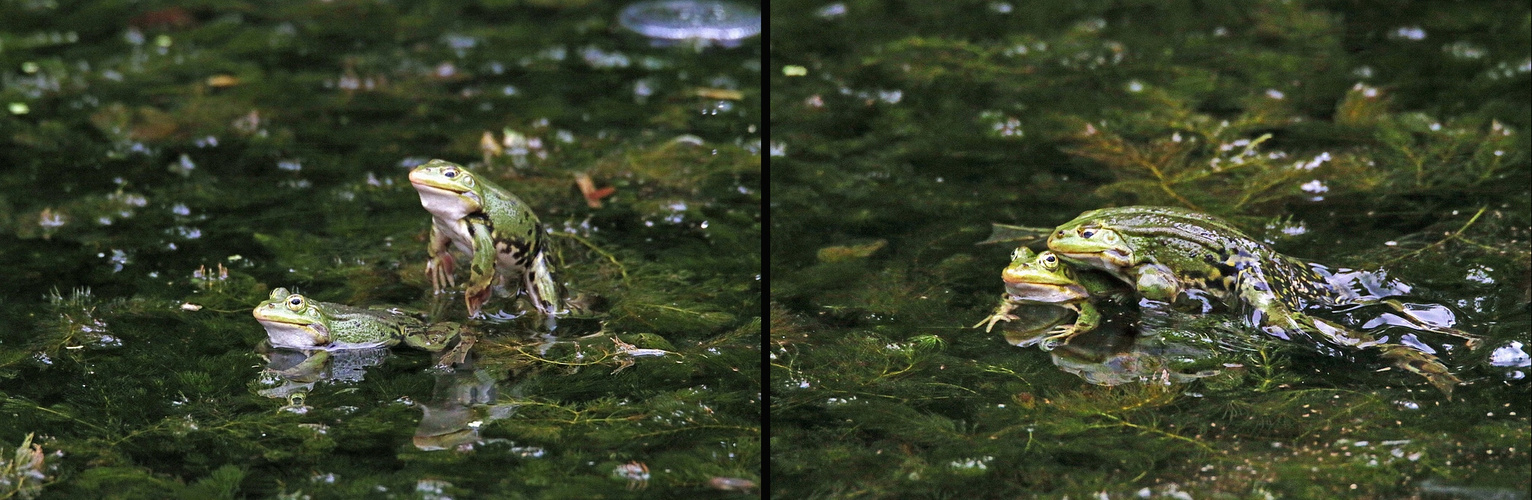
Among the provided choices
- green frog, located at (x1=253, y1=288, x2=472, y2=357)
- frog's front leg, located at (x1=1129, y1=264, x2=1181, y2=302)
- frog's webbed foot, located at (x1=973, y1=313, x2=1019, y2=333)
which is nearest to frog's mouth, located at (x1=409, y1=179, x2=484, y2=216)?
green frog, located at (x1=253, y1=288, x2=472, y2=357)

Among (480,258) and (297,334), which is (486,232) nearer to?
(480,258)

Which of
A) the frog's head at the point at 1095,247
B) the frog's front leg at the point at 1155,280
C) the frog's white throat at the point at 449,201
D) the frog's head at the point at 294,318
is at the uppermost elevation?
the frog's white throat at the point at 449,201

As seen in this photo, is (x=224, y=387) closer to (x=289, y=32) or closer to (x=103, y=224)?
(x=103, y=224)

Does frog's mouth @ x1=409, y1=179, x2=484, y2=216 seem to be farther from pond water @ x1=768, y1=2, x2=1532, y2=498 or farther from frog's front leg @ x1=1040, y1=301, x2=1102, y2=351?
frog's front leg @ x1=1040, y1=301, x2=1102, y2=351

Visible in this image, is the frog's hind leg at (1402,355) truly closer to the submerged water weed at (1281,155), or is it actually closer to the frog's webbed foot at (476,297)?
the submerged water weed at (1281,155)

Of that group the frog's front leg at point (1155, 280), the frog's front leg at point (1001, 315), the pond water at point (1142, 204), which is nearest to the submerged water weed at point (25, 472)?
the pond water at point (1142, 204)

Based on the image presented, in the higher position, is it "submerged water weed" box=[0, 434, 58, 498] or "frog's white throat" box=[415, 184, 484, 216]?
"frog's white throat" box=[415, 184, 484, 216]

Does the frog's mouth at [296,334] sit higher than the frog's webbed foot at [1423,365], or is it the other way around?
the frog's webbed foot at [1423,365]
